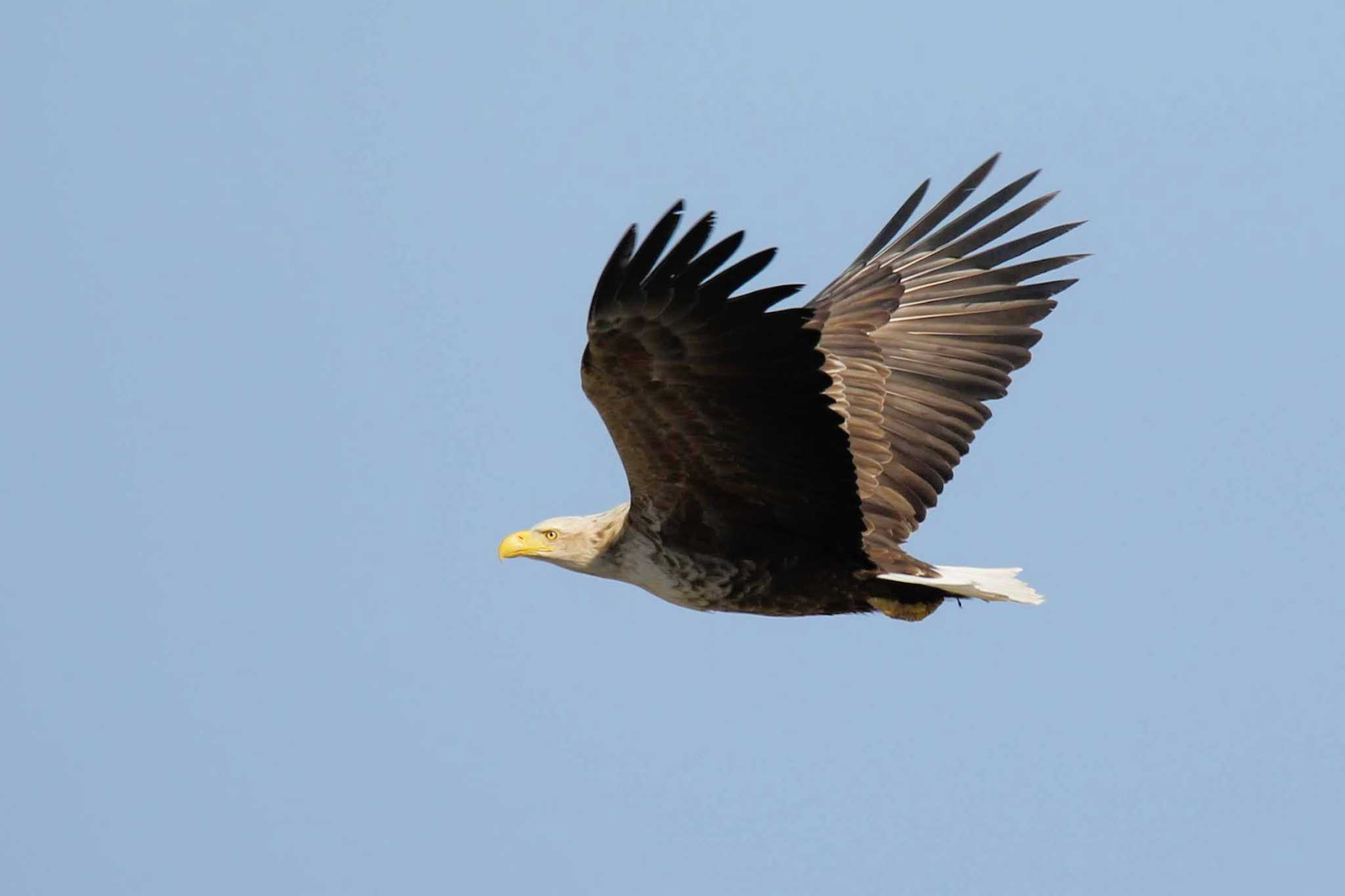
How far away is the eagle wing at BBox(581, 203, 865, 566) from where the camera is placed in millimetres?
7965

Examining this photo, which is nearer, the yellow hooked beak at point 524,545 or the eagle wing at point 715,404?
the eagle wing at point 715,404

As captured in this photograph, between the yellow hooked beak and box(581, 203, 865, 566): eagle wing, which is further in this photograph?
the yellow hooked beak

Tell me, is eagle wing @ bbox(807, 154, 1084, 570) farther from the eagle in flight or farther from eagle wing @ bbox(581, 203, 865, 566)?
eagle wing @ bbox(581, 203, 865, 566)

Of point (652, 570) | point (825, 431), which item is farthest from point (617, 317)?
point (652, 570)

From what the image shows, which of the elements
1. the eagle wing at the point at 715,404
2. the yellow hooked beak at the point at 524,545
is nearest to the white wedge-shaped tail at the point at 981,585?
the eagle wing at the point at 715,404

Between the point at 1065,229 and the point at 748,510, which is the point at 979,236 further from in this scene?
the point at 748,510

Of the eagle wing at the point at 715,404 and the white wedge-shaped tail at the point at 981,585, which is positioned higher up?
the eagle wing at the point at 715,404

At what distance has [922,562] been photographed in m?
9.56

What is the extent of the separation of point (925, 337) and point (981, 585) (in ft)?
6.49

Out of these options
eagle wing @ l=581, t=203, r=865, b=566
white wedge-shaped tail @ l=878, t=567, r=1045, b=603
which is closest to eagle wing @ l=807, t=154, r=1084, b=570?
white wedge-shaped tail @ l=878, t=567, r=1045, b=603

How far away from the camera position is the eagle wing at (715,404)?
7.96m

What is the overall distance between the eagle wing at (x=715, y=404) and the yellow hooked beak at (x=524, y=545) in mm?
543

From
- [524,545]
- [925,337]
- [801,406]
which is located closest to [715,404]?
[801,406]

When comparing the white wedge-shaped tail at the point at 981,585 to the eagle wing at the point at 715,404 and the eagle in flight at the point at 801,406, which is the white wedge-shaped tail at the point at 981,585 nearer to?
the eagle in flight at the point at 801,406
